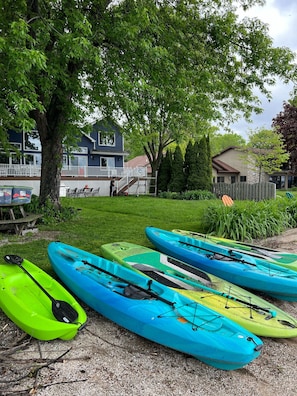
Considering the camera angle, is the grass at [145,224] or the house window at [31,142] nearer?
the grass at [145,224]

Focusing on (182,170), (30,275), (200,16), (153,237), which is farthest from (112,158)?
(30,275)

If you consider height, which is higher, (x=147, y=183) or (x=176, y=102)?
(x=176, y=102)

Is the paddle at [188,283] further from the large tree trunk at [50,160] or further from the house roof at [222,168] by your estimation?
the house roof at [222,168]

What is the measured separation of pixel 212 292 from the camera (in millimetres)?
3701

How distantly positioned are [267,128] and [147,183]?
11952 mm

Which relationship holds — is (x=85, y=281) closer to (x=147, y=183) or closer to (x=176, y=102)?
(x=176, y=102)

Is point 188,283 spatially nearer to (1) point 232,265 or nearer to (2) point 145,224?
(1) point 232,265

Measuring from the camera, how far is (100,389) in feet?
7.79

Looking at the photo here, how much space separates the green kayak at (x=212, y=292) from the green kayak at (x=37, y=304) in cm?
115

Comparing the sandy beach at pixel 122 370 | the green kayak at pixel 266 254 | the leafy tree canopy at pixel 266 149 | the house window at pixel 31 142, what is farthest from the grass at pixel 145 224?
the leafy tree canopy at pixel 266 149

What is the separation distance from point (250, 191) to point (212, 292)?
1534 centimetres

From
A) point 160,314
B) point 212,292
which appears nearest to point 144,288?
point 160,314

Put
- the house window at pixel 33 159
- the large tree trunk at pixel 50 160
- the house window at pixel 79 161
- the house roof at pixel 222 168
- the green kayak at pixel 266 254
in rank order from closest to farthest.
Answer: the green kayak at pixel 266 254 → the large tree trunk at pixel 50 160 → the house window at pixel 33 159 → the house window at pixel 79 161 → the house roof at pixel 222 168

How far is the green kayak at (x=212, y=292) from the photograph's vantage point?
3107 millimetres
